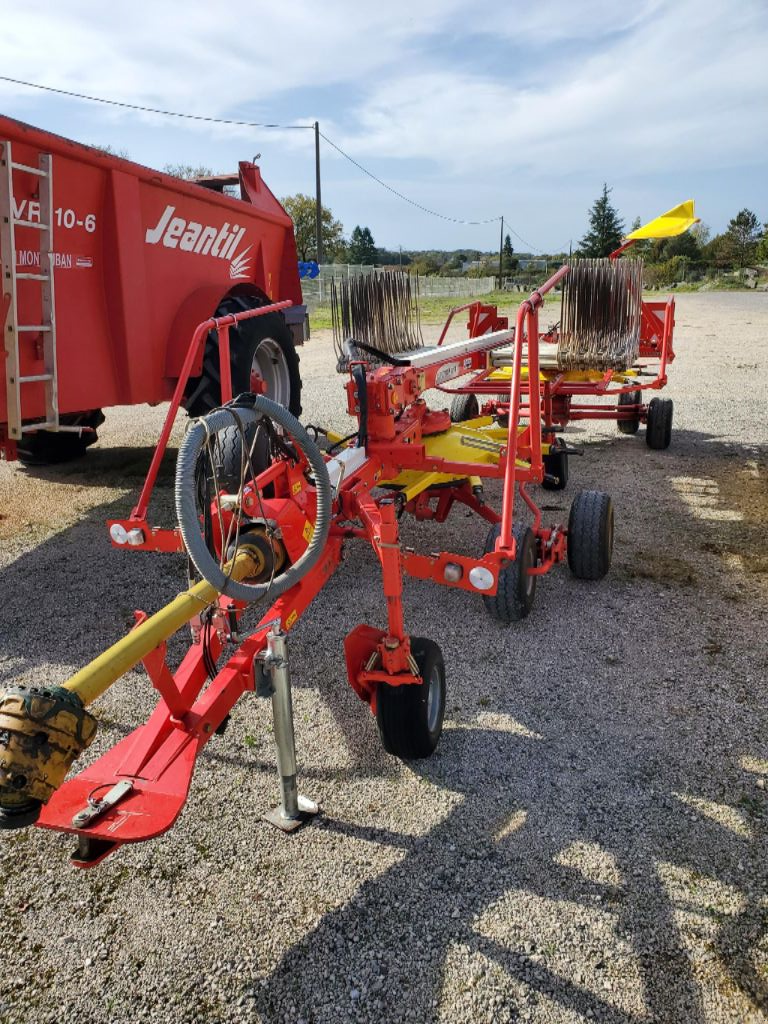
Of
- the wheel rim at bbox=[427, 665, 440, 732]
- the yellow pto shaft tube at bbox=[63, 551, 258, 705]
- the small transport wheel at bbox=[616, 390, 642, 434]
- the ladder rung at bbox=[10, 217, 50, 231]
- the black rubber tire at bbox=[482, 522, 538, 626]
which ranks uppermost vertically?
the ladder rung at bbox=[10, 217, 50, 231]

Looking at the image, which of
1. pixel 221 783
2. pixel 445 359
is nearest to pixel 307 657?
pixel 221 783

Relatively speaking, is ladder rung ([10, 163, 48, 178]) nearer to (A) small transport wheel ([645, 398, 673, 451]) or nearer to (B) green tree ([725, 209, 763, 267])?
(A) small transport wheel ([645, 398, 673, 451])

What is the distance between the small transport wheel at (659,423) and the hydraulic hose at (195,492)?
550 centimetres

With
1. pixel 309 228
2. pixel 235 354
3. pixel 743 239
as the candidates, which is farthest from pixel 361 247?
pixel 235 354

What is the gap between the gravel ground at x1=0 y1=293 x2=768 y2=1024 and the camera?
1.91 meters

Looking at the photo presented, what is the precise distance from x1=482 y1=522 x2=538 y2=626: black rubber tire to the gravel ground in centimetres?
9

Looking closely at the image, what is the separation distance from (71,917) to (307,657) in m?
1.56

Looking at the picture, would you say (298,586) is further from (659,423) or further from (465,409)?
(659,423)

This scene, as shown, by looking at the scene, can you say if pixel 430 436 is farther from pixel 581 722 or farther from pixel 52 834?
pixel 52 834


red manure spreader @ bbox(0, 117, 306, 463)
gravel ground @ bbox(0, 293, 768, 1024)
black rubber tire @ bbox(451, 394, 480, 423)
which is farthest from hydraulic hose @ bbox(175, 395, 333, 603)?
black rubber tire @ bbox(451, 394, 480, 423)

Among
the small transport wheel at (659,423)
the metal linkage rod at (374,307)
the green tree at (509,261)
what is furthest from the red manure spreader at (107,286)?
the green tree at (509,261)

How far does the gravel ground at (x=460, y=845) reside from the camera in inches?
75.2

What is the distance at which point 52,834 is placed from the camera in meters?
2.43

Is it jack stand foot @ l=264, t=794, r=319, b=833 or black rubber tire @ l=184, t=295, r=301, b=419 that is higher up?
black rubber tire @ l=184, t=295, r=301, b=419
